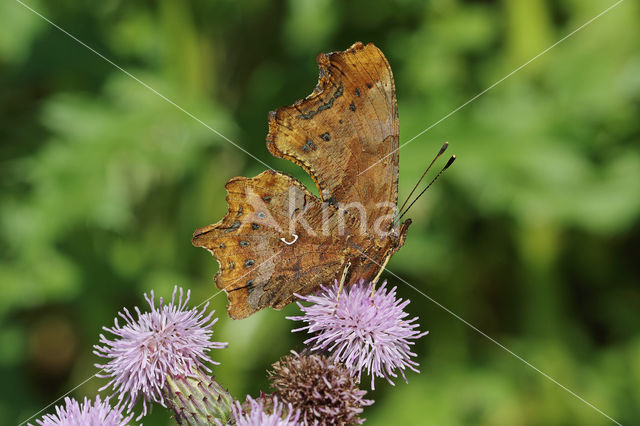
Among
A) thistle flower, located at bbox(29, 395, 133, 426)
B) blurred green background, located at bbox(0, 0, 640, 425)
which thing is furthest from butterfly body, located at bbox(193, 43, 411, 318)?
blurred green background, located at bbox(0, 0, 640, 425)

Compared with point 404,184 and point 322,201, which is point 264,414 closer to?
point 322,201

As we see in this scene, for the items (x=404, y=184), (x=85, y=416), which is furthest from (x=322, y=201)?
(x=404, y=184)

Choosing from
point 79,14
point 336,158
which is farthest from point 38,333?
point 336,158

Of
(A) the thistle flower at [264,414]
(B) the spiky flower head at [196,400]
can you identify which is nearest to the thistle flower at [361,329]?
(A) the thistle flower at [264,414]

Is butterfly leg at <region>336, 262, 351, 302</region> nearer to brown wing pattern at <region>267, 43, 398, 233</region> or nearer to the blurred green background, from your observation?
brown wing pattern at <region>267, 43, 398, 233</region>

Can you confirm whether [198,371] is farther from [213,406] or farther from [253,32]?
[253,32]

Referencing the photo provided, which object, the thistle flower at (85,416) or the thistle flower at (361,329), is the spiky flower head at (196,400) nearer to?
the thistle flower at (85,416)
